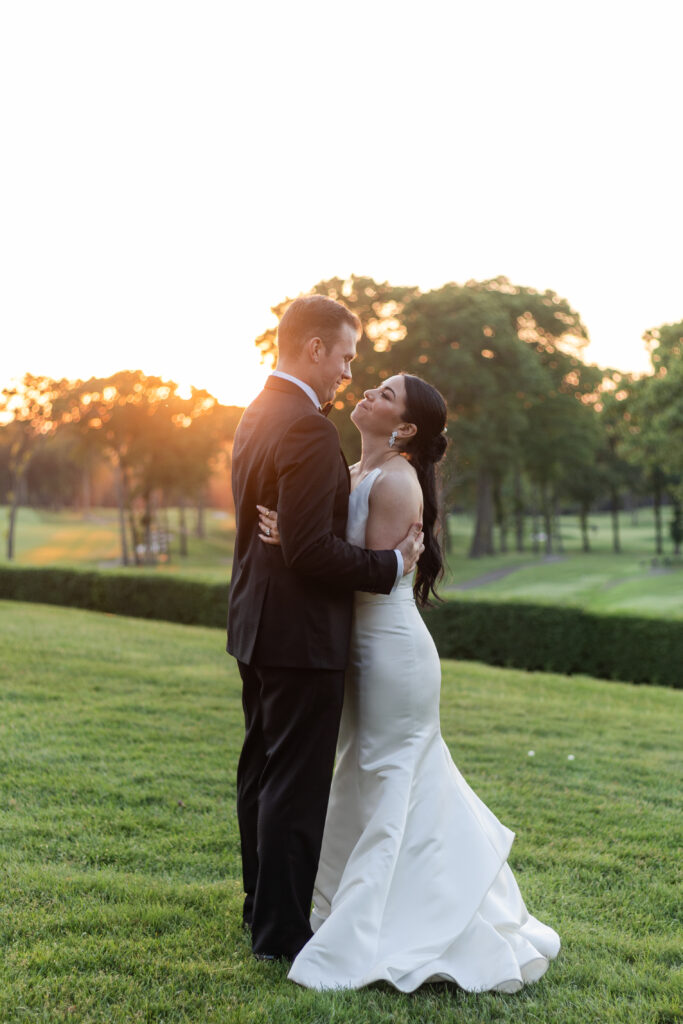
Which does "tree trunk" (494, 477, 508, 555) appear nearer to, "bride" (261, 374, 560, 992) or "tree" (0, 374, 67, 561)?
"tree" (0, 374, 67, 561)

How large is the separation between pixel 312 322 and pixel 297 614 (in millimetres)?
1152

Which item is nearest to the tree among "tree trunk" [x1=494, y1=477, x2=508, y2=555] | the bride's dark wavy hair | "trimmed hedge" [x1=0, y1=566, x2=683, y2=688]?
"trimmed hedge" [x1=0, y1=566, x2=683, y2=688]

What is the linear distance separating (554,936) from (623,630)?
10086 mm

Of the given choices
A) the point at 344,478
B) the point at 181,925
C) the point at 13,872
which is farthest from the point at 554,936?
the point at 13,872

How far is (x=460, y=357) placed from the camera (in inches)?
1459

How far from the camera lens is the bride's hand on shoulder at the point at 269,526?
3420 millimetres

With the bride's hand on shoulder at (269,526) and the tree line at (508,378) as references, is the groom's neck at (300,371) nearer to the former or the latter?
the bride's hand on shoulder at (269,526)

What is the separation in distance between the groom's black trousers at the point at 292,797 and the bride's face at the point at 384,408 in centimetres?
105

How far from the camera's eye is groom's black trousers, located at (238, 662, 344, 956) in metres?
3.46

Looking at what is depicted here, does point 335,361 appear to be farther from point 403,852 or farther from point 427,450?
point 403,852

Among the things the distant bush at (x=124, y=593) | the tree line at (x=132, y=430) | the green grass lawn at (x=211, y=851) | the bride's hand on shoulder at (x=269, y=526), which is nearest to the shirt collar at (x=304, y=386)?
the bride's hand on shoulder at (x=269, y=526)

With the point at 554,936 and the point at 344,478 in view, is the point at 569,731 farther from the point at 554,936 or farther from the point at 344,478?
the point at 344,478

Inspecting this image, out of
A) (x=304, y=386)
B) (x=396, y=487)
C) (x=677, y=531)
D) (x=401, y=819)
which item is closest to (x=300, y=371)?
(x=304, y=386)

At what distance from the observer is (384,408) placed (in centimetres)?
372
